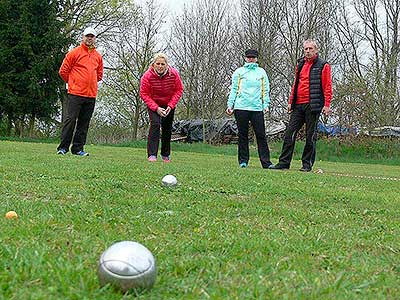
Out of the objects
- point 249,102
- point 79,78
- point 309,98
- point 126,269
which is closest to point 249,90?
point 249,102

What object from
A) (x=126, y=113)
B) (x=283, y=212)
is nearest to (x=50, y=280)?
(x=283, y=212)

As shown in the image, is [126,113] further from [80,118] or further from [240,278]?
[240,278]

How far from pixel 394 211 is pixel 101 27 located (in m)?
28.3

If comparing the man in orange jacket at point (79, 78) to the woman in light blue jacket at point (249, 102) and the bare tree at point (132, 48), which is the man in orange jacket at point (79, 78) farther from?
the bare tree at point (132, 48)

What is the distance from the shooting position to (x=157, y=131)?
8.30 m

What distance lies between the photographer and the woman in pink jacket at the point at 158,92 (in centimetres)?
816

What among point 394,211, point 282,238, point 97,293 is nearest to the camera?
point 97,293

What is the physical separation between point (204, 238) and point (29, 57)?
24.9m

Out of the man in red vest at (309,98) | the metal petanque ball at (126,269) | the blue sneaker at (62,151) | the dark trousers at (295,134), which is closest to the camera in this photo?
the metal petanque ball at (126,269)

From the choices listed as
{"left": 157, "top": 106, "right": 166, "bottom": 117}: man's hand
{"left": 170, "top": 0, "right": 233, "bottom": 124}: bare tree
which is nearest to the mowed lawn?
{"left": 157, "top": 106, "right": 166, "bottom": 117}: man's hand

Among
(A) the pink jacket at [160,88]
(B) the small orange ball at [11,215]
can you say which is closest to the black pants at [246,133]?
(A) the pink jacket at [160,88]

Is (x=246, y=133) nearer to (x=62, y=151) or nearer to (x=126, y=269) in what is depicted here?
(x=62, y=151)

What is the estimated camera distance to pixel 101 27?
30.2m

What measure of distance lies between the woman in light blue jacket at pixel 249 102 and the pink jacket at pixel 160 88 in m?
0.89
